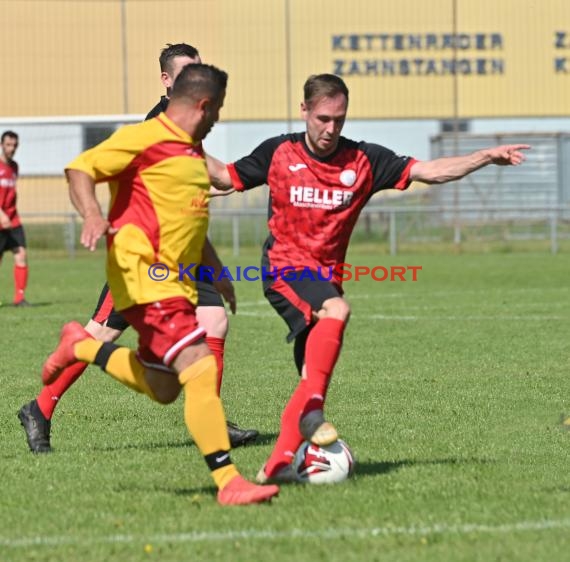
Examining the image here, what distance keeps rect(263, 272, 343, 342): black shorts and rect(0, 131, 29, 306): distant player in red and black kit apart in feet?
37.8

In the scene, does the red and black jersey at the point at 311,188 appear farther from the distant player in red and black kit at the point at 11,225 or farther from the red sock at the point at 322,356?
the distant player in red and black kit at the point at 11,225

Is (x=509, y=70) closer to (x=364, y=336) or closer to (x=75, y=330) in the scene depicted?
(x=364, y=336)

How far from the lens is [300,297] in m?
6.34

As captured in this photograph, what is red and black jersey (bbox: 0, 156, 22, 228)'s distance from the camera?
1802cm

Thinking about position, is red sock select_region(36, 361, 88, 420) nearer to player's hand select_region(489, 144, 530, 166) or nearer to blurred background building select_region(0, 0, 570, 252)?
player's hand select_region(489, 144, 530, 166)

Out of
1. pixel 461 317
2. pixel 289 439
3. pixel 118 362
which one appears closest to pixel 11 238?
pixel 461 317

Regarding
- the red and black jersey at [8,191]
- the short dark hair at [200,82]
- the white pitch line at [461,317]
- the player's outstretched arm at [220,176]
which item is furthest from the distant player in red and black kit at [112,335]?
the red and black jersey at [8,191]

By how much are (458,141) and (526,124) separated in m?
3.42

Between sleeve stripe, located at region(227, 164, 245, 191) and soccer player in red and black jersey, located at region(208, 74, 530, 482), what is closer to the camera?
soccer player in red and black jersey, located at region(208, 74, 530, 482)

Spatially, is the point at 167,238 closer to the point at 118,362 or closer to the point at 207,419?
the point at 118,362

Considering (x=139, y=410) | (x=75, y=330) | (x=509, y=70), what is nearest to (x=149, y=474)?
(x=75, y=330)

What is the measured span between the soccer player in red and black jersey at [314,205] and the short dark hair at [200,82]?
2.25ft

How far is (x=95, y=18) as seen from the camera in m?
37.8

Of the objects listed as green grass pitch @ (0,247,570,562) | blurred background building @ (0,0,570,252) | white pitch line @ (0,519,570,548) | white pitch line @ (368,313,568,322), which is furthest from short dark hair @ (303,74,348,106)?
blurred background building @ (0,0,570,252)
